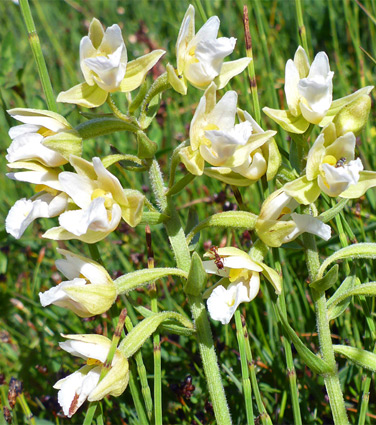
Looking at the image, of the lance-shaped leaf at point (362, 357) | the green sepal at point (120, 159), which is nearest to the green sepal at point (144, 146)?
the green sepal at point (120, 159)

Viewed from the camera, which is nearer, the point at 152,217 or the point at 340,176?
the point at 340,176

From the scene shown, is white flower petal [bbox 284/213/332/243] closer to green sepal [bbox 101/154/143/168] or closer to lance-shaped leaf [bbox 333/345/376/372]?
lance-shaped leaf [bbox 333/345/376/372]

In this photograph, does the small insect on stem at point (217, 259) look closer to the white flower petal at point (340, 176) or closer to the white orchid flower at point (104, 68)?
the white flower petal at point (340, 176)

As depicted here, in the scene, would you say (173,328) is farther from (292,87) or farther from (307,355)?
(292,87)

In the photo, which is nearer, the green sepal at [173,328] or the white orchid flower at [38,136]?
the white orchid flower at [38,136]

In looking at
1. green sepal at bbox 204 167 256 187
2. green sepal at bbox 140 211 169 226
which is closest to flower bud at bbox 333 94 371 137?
green sepal at bbox 204 167 256 187

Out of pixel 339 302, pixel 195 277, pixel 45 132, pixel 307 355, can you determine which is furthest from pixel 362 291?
pixel 45 132

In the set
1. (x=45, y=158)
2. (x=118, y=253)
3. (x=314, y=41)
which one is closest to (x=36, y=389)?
(x=118, y=253)
